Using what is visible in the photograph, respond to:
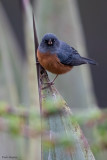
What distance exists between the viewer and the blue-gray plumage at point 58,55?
8.67ft

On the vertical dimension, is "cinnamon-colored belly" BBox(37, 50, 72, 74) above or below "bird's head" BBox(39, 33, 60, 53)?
below

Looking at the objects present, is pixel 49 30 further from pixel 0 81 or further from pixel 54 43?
pixel 0 81

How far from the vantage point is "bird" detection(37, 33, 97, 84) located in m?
2.64

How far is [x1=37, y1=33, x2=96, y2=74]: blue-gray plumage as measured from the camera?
2642 mm

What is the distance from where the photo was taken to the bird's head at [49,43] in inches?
106

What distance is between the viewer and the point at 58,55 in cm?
278

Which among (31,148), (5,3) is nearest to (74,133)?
(31,148)

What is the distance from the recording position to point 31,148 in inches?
74.0

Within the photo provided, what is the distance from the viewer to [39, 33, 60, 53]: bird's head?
2.69 meters

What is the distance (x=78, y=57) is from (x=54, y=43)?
0.63 ft

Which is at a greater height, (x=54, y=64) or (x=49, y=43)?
(x=49, y=43)

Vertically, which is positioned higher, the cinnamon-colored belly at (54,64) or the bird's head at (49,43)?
the bird's head at (49,43)

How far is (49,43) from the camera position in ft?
9.05

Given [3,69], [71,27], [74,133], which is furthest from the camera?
[71,27]
